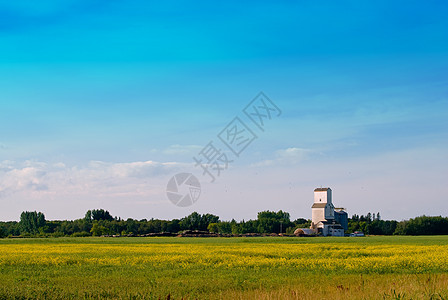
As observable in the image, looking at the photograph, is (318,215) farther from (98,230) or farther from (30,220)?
(30,220)

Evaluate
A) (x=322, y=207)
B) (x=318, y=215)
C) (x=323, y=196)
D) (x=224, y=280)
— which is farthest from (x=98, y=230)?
(x=224, y=280)

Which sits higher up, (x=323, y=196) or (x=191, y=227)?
(x=323, y=196)

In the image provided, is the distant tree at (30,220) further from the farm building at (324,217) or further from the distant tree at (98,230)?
the farm building at (324,217)

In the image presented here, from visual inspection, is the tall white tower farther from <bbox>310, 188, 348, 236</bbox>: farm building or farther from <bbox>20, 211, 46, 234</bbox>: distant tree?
<bbox>20, 211, 46, 234</bbox>: distant tree

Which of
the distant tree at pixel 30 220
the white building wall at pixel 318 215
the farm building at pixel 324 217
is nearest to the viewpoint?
the farm building at pixel 324 217

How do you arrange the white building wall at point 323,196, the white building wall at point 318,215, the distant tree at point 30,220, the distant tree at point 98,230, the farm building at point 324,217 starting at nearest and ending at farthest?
the farm building at point 324,217 < the white building wall at point 318,215 < the white building wall at point 323,196 < the distant tree at point 98,230 < the distant tree at point 30,220

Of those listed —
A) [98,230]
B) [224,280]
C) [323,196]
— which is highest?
[323,196]

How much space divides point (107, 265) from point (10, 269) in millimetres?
5511

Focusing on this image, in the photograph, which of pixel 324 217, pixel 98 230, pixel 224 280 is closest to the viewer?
pixel 224 280

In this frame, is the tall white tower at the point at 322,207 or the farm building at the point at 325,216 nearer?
the farm building at the point at 325,216

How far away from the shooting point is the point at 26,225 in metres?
179

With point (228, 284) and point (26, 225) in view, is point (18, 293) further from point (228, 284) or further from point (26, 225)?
point (26, 225)

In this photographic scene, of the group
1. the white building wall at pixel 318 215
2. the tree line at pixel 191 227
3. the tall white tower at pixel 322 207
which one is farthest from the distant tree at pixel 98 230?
the white building wall at pixel 318 215

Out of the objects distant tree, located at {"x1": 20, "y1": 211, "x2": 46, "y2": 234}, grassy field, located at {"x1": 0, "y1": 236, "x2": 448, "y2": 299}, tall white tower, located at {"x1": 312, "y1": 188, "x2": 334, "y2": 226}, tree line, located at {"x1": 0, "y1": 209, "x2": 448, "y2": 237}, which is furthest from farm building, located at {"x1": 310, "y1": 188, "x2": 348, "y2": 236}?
grassy field, located at {"x1": 0, "y1": 236, "x2": 448, "y2": 299}
